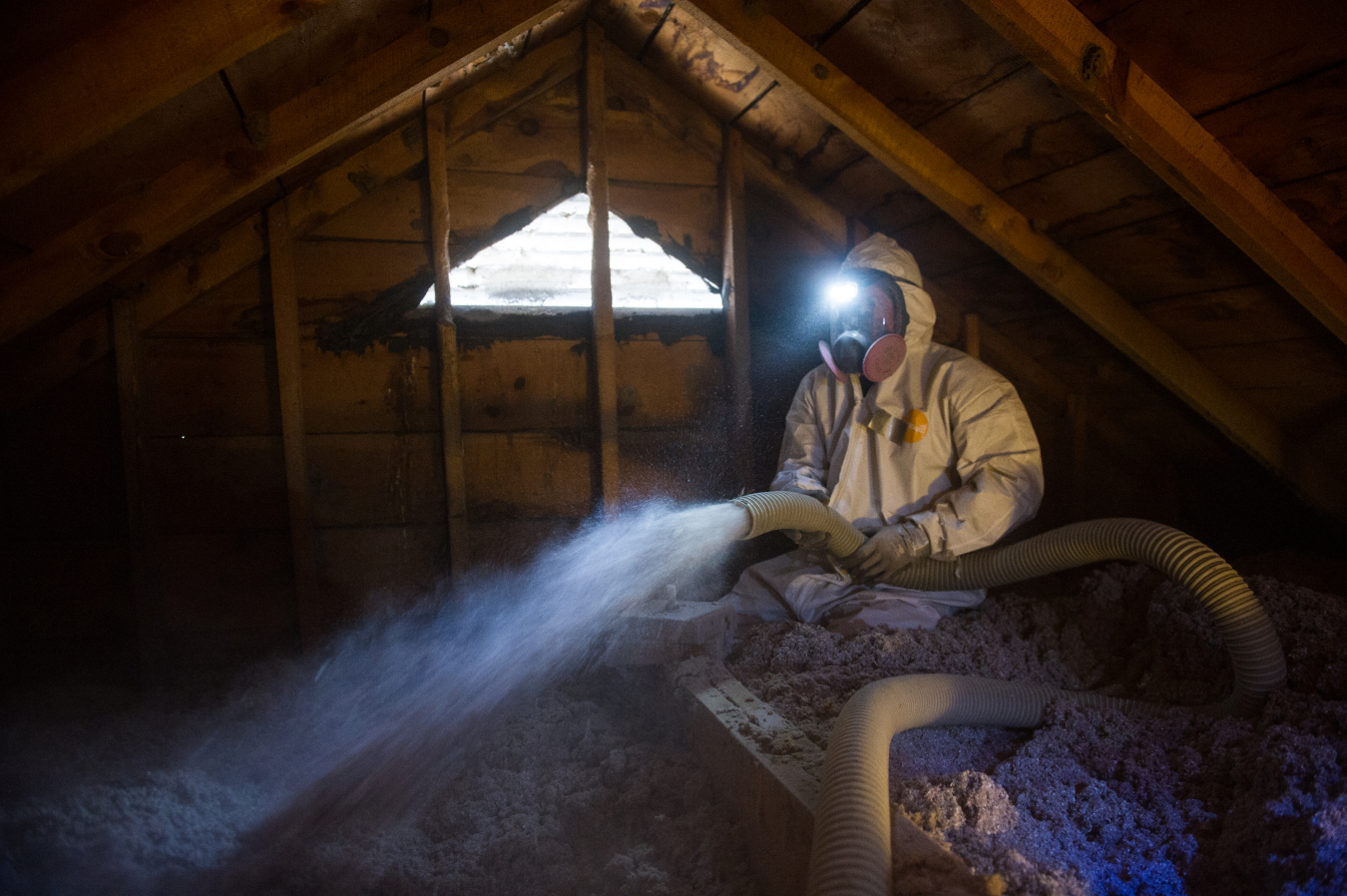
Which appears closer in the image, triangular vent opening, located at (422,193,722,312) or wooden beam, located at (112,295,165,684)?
wooden beam, located at (112,295,165,684)

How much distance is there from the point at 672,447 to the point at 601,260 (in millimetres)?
836

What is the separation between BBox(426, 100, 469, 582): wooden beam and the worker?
1.16m

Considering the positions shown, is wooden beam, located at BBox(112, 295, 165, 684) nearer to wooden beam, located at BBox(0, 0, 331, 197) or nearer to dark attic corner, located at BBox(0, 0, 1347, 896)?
dark attic corner, located at BBox(0, 0, 1347, 896)

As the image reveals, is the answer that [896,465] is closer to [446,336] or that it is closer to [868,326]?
[868,326]

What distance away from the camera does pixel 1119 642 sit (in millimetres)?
2166

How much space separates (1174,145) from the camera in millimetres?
1803

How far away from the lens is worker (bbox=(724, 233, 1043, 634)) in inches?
94.6

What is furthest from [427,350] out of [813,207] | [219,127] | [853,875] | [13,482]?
[853,875]

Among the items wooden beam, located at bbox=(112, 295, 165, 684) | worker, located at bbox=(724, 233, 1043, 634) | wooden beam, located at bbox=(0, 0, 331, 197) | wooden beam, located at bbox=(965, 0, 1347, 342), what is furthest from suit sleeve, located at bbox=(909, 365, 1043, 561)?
wooden beam, located at bbox=(112, 295, 165, 684)

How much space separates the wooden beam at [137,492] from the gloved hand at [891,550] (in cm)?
258

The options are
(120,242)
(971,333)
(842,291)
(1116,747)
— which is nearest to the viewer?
(1116,747)

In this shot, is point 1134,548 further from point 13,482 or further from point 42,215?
point 13,482

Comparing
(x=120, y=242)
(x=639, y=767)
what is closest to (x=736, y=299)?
(x=639, y=767)

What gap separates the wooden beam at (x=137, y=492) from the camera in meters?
2.62
